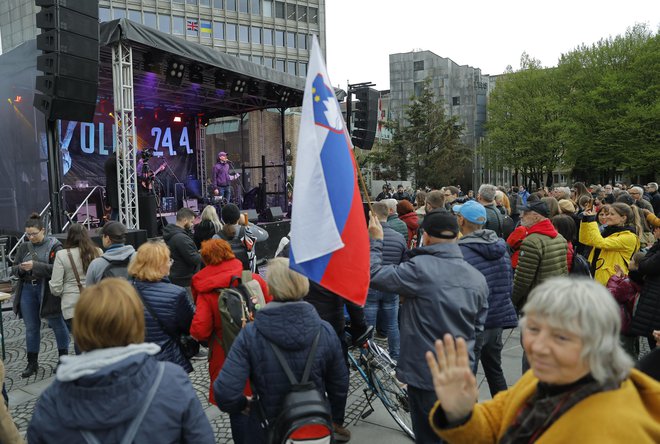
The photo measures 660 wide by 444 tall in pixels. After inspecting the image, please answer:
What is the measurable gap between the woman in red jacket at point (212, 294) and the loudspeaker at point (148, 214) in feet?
25.1

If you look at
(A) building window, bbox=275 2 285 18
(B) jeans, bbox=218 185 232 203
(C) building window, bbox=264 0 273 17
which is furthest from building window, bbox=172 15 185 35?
(B) jeans, bbox=218 185 232 203

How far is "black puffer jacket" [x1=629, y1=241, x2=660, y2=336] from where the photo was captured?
11.9ft

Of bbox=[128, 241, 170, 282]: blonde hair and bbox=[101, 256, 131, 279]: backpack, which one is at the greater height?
bbox=[128, 241, 170, 282]: blonde hair

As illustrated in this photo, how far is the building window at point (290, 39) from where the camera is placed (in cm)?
4966

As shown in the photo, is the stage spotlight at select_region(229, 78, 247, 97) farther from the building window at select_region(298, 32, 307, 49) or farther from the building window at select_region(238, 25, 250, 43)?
the building window at select_region(298, 32, 307, 49)

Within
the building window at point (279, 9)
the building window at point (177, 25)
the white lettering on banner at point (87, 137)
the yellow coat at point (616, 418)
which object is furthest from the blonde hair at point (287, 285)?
the building window at point (279, 9)

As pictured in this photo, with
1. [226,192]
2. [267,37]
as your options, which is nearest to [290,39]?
[267,37]

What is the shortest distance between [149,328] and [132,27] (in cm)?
790

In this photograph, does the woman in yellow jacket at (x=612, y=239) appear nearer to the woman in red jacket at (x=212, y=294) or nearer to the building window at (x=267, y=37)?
the woman in red jacket at (x=212, y=294)

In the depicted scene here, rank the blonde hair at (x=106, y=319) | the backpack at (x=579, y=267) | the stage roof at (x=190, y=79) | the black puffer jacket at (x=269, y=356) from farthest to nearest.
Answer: the stage roof at (x=190, y=79), the backpack at (x=579, y=267), the black puffer jacket at (x=269, y=356), the blonde hair at (x=106, y=319)

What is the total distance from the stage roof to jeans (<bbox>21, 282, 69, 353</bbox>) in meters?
5.69

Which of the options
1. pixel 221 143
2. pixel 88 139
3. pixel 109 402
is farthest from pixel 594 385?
pixel 221 143

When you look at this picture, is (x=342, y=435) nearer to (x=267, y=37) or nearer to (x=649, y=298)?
(x=649, y=298)

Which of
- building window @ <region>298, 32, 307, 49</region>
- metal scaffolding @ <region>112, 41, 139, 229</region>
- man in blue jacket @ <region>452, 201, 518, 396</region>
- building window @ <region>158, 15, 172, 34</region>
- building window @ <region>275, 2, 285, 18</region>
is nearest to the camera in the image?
man in blue jacket @ <region>452, 201, 518, 396</region>
